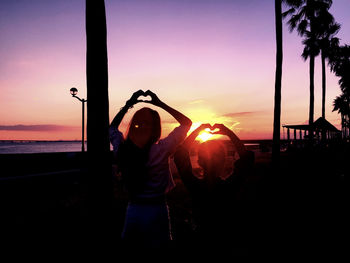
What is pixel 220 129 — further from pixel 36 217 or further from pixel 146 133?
pixel 36 217

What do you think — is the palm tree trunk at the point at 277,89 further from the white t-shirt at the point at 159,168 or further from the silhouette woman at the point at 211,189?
the white t-shirt at the point at 159,168

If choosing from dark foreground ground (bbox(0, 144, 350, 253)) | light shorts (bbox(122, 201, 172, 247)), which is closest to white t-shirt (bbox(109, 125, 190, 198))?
light shorts (bbox(122, 201, 172, 247))

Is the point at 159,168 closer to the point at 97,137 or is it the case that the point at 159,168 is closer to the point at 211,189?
the point at 211,189

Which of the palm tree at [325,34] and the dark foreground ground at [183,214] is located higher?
the palm tree at [325,34]

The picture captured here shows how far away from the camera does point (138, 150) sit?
190cm

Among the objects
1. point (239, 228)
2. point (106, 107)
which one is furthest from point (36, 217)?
point (239, 228)

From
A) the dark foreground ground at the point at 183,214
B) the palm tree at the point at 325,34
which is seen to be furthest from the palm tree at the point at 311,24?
the dark foreground ground at the point at 183,214

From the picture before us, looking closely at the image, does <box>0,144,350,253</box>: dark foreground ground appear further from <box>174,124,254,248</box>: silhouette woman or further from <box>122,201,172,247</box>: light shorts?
<box>122,201,172,247</box>: light shorts

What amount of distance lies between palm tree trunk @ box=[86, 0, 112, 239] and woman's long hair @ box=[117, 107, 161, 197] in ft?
5.66

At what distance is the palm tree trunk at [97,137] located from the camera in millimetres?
3537

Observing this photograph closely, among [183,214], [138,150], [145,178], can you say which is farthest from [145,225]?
[183,214]

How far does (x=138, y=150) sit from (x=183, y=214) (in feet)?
16.5

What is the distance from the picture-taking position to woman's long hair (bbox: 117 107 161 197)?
1.90 m

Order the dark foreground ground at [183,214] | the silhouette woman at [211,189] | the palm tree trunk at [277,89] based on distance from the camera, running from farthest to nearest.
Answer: the palm tree trunk at [277,89], the dark foreground ground at [183,214], the silhouette woman at [211,189]
